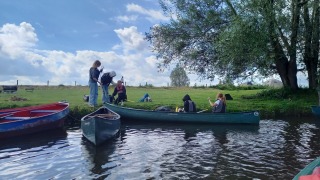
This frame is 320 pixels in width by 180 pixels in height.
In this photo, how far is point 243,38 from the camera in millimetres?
25156

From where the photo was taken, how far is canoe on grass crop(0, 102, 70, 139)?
15.8 metres

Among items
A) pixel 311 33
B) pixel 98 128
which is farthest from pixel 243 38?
pixel 98 128

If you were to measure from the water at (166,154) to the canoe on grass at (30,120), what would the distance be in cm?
41

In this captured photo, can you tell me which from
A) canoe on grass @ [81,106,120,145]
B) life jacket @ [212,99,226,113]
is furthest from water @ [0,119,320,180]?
life jacket @ [212,99,226,113]

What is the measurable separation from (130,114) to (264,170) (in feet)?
37.0

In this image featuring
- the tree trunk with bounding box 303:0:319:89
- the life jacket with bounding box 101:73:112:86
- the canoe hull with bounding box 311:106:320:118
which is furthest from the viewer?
the tree trunk with bounding box 303:0:319:89

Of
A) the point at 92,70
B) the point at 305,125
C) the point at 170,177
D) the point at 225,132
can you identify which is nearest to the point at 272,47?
the point at 305,125

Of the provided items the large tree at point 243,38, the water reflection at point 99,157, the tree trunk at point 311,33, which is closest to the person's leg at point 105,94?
the water reflection at point 99,157

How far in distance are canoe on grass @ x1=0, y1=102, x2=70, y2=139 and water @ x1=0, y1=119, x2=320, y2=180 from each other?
0.41 metres

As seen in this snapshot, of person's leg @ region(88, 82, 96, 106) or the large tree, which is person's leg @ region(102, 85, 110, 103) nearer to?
person's leg @ region(88, 82, 96, 106)

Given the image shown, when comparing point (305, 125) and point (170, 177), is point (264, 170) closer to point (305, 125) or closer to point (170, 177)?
point (170, 177)

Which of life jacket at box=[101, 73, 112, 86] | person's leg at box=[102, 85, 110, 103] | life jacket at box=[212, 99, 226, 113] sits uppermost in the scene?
life jacket at box=[101, 73, 112, 86]

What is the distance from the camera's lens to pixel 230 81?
29906mm

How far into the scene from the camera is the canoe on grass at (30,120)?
1582 centimetres
